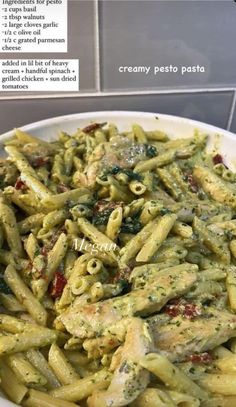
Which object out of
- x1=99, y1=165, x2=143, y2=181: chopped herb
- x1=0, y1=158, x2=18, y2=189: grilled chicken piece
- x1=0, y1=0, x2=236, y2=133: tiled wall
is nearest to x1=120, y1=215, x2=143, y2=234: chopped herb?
x1=99, y1=165, x2=143, y2=181: chopped herb

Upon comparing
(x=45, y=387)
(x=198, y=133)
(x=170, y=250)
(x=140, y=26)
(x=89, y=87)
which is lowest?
(x=45, y=387)

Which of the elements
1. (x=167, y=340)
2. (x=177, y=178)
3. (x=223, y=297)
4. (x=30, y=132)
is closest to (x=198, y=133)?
(x=177, y=178)

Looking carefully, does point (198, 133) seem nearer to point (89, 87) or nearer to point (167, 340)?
point (89, 87)

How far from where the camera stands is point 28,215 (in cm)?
214

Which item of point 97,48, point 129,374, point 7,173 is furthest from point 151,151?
point 129,374

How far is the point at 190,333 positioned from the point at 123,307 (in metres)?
0.21

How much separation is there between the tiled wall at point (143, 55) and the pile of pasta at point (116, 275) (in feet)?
0.69

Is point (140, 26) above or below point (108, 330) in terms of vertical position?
above

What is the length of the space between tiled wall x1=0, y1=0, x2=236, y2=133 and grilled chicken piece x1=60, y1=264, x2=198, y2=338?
1.04m

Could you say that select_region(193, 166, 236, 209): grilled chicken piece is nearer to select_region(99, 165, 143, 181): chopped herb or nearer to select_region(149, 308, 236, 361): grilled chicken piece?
select_region(99, 165, 143, 181): chopped herb

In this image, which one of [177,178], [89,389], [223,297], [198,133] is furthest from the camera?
[198,133]

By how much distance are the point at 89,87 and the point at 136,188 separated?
0.58m

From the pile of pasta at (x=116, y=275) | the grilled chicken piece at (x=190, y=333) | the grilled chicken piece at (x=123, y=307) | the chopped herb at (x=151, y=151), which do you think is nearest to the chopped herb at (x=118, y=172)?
the pile of pasta at (x=116, y=275)

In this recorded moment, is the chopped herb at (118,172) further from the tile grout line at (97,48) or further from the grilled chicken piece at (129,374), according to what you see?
the grilled chicken piece at (129,374)
